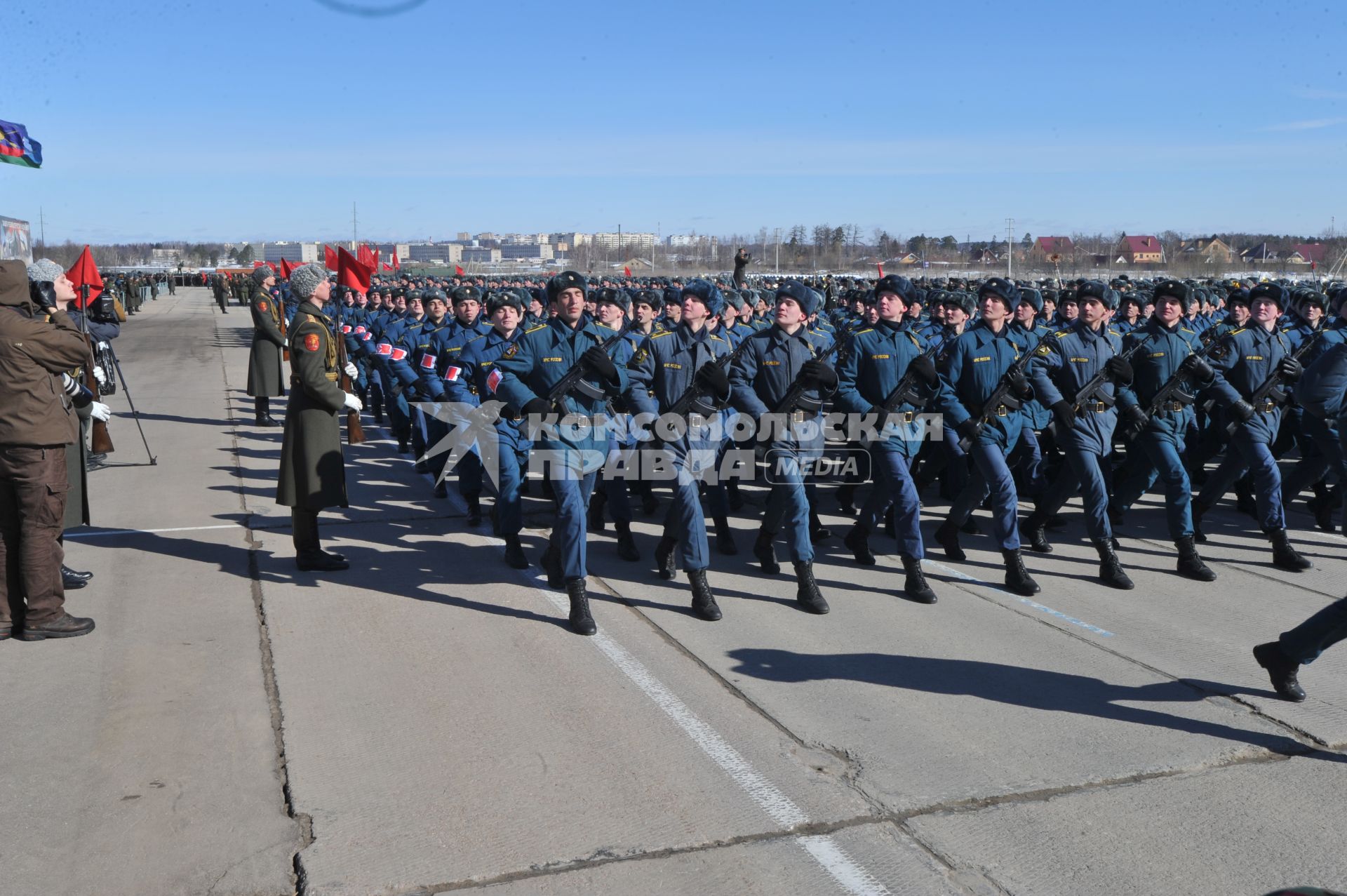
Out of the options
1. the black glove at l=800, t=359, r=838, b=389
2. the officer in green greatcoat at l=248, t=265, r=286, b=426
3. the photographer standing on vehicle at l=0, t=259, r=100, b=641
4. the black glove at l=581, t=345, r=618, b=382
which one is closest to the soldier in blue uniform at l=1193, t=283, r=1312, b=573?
the black glove at l=800, t=359, r=838, b=389

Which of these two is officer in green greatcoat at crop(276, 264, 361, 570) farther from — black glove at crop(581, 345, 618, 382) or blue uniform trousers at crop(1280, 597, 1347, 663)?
blue uniform trousers at crop(1280, 597, 1347, 663)

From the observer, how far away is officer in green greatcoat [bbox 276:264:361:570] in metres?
7.49

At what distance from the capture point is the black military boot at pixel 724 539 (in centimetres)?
860

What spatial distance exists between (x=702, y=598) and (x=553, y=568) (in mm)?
1134

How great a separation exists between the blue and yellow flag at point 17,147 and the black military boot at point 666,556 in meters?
17.6

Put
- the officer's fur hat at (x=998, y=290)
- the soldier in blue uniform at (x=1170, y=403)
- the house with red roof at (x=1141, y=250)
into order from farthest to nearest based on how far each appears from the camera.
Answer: the house with red roof at (x=1141, y=250) < the soldier in blue uniform at (x=1170, y=403) < the officer's fur hat at (x=998, y=290)

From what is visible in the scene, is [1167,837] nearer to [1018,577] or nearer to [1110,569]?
[1018,577]

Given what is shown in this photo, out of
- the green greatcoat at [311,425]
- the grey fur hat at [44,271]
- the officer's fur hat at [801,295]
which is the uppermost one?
the grey fur hat at [44,271]

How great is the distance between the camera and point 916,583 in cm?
725

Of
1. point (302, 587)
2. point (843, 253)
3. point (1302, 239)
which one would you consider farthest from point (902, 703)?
point (843, 253)

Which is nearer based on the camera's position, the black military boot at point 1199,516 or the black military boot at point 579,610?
the black military boot at point 579,610

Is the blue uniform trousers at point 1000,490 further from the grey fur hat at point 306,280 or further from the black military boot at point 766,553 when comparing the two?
the grey fur hat at point 306,280

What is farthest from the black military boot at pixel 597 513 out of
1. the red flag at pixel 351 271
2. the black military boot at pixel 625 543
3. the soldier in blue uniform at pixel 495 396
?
the red flag at pixel 351 271

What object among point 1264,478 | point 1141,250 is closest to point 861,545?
point 1264,478
